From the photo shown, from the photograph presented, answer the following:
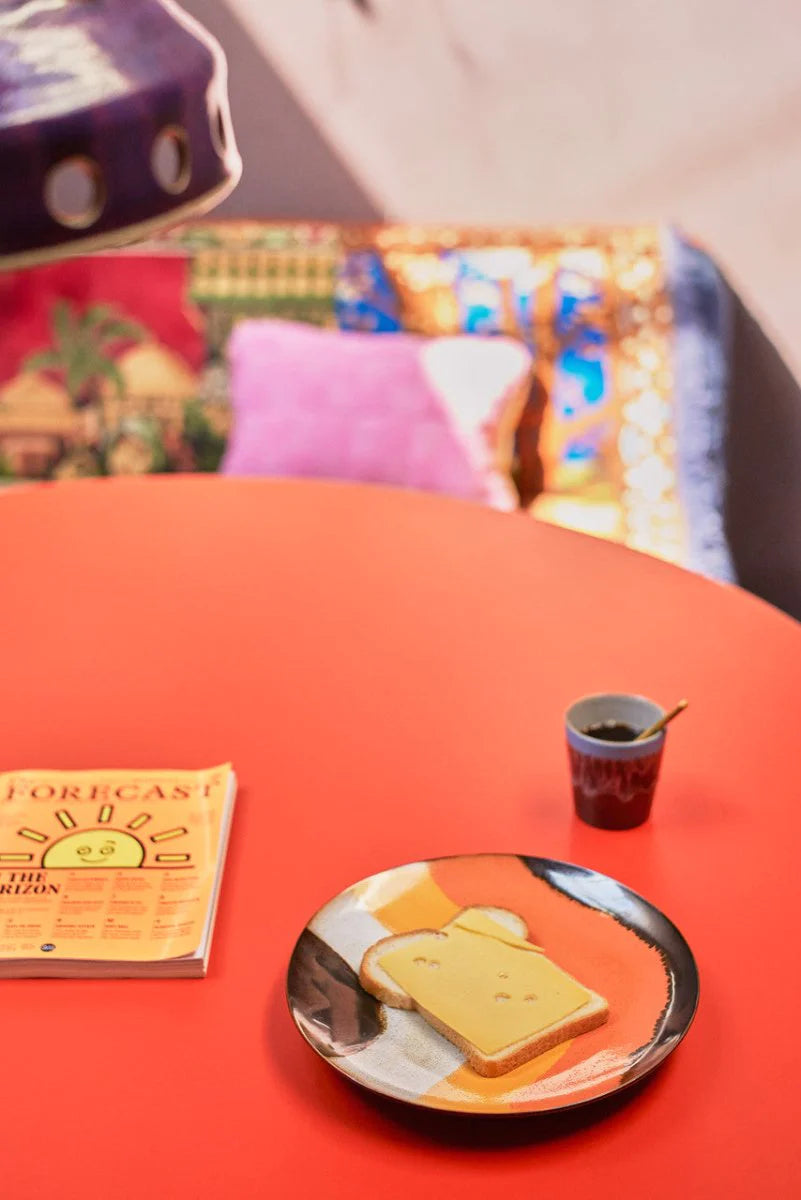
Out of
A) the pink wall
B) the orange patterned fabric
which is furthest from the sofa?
the pink wall

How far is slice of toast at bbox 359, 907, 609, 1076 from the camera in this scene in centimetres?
91

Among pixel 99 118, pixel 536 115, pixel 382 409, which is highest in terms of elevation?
pixel 99 118

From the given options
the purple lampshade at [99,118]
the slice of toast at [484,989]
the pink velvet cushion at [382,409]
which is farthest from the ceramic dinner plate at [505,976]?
the pink velvet cushion at [382,409]

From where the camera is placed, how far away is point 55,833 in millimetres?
1127

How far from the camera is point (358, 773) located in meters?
1.26

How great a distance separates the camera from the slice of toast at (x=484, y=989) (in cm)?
91

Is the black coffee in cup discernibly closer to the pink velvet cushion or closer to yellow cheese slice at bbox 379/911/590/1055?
yellow cheese slice at bbox 379/911/590/1055

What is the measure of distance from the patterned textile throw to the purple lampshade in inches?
73.6

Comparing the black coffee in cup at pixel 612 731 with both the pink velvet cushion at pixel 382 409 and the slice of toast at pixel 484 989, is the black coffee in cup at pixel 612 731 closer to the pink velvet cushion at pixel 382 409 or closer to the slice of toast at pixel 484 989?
the slice of toast at pixel 484 989

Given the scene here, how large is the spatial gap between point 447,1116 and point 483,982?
4.0 inches

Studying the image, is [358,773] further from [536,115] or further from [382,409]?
[536,115]

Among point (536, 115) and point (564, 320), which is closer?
point (564, 320)

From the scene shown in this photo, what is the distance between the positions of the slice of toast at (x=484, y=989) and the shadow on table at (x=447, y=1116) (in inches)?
1.4

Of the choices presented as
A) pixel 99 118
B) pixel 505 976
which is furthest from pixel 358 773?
pixel 99 118
